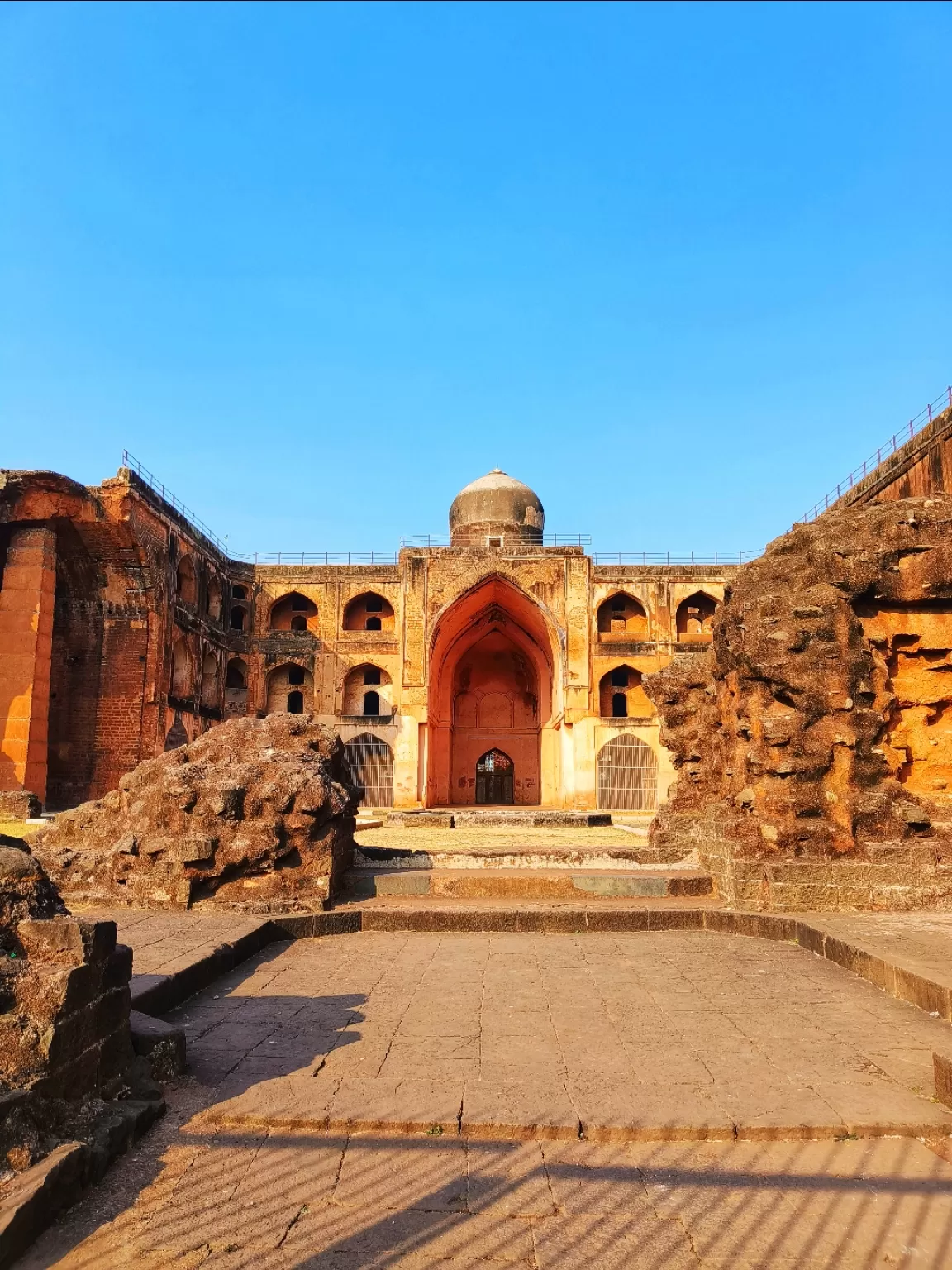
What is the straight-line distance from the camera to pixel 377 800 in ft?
83.6

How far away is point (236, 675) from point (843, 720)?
23.1 meters

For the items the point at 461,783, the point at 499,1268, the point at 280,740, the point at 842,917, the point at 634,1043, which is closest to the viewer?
the point at 499,1268

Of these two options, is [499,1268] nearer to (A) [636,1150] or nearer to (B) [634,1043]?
(A) [636,1150]

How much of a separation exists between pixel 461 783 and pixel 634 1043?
25427mm

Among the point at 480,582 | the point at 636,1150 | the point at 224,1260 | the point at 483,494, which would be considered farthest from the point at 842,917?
the point at 483,494

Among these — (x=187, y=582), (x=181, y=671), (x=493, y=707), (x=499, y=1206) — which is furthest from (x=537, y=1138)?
(x=493, y=707)

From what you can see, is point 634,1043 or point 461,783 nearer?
point 634,1043

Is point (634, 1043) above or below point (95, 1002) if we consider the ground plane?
below

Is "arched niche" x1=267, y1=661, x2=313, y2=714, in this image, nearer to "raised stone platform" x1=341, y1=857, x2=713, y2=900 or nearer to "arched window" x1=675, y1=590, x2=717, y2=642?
"arched window" x1=675, y1=590, x2=717, y2=642

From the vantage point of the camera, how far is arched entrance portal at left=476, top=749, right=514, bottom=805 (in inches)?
1126

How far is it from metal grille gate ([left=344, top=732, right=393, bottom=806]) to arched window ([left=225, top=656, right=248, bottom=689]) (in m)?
4.06

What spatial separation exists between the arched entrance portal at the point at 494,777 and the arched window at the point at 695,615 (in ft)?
24.0

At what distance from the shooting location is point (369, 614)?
29.0 m

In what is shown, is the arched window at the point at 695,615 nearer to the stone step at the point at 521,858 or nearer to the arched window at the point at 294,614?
the arched window at the point at 294,614
